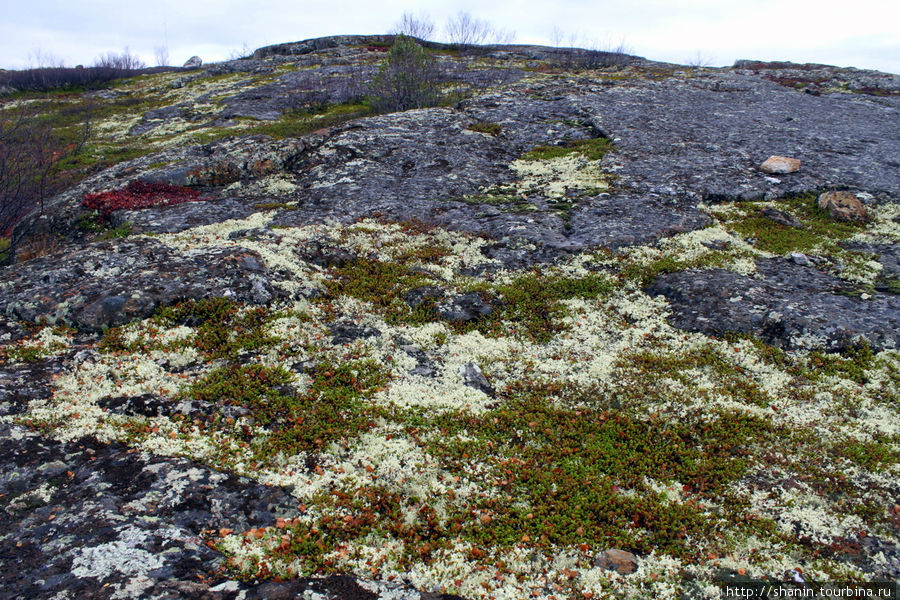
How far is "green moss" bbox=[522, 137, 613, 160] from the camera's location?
939 inches

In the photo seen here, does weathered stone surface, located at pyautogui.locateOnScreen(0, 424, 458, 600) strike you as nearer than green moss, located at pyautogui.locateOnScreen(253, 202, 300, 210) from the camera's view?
Yes

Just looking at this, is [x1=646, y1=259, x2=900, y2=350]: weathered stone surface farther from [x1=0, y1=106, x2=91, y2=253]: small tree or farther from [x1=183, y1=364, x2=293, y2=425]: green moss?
[x1=0, y1=106, x2=91, y2=253]: small tree

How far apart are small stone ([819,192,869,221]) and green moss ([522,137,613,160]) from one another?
9164mm

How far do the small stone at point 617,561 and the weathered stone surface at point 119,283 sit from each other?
31.4ft

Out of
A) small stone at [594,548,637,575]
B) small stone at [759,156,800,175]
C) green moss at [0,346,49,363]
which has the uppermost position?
small stone at [759,156,800,175]

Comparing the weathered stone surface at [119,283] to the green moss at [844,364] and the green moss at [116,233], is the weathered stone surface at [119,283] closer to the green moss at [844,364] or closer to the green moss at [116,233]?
the green moss at [116,233]

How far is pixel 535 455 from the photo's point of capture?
8.49m

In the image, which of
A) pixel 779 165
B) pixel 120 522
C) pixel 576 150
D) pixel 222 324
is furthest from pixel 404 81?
pixel 120 522

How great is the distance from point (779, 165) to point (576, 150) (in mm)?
8780

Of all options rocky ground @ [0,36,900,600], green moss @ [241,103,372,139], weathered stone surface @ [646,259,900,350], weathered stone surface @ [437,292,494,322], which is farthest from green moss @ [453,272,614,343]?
green moss @ [241,103,372,139]

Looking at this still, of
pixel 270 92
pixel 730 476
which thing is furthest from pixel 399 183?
pixel 270 92

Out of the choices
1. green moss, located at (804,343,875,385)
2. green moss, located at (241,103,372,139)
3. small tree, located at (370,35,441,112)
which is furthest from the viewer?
green moss, located at (241,103,372,139)

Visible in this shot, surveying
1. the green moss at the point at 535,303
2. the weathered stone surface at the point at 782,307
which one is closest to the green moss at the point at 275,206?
the green moss at the point at 535,303

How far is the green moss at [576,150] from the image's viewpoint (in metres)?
23.8
